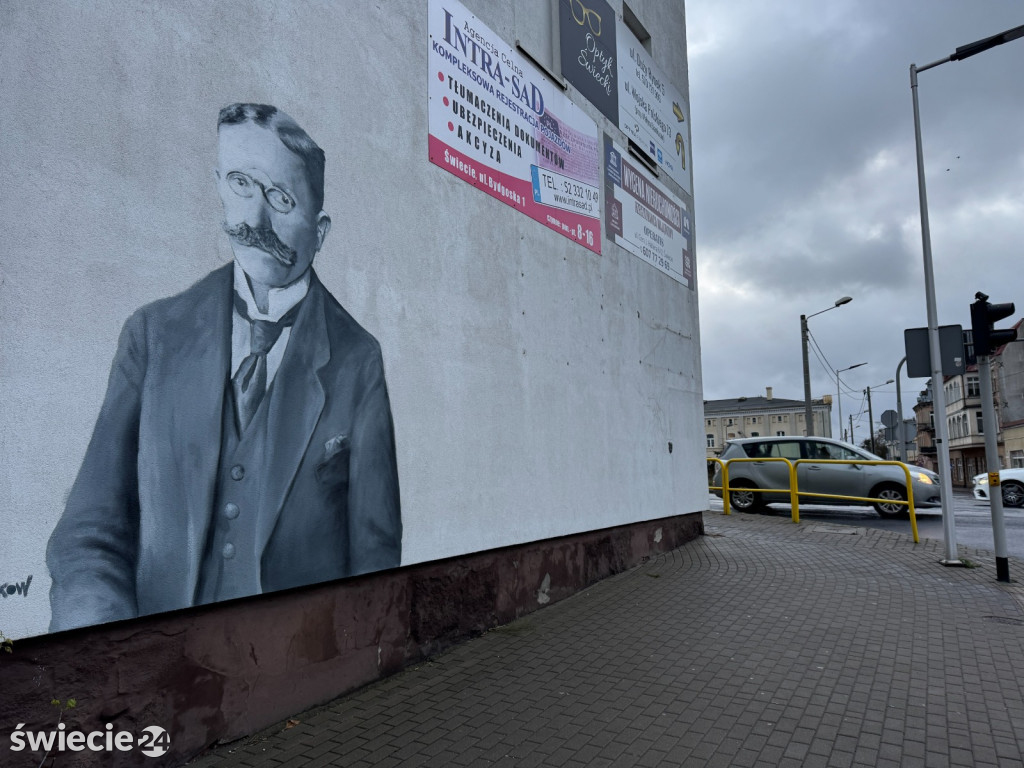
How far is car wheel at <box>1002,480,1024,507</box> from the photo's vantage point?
786 inches

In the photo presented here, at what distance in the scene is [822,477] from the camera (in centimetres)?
1538

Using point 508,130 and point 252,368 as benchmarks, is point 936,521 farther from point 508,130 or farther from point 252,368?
point 252,368

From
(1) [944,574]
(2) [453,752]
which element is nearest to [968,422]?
(1) [944,574]

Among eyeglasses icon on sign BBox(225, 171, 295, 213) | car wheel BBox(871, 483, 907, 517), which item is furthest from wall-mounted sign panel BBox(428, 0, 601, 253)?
car wheel BBox(871, 483, 907, 517)

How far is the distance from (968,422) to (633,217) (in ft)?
198

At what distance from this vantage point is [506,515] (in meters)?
6.66

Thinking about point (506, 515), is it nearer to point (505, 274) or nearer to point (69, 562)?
point (505, 274)

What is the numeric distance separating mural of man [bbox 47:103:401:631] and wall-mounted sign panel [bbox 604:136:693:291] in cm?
530

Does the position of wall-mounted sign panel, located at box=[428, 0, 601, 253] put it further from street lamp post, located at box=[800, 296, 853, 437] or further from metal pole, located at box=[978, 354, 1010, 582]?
street lamp post, located at box=[800, 296, 853, 437]

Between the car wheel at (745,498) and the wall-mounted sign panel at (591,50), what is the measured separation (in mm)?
9090

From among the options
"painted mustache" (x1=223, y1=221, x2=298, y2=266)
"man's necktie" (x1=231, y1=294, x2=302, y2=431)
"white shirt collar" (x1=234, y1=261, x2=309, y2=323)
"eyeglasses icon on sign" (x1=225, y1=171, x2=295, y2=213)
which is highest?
"eyeglasses icon on sign" (x1=225, y1=171, x2=295, y2=213)

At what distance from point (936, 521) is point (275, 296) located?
1447cm
